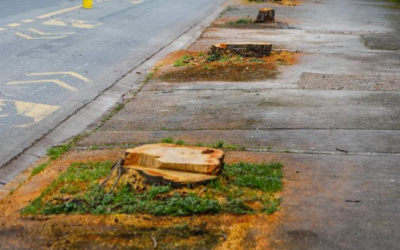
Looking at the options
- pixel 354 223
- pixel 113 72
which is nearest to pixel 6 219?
pixel 354 223

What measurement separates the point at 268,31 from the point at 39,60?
25.1 ft

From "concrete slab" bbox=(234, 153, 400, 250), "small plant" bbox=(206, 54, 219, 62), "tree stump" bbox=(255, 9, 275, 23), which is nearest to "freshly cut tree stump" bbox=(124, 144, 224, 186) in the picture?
"concrete slab" bbox=(234, 153, 400, 250)

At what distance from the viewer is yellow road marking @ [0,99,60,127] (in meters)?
9.65

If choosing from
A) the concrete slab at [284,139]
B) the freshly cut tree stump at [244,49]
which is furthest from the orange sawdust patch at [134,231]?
the freshly cut tree stump at [244,49]

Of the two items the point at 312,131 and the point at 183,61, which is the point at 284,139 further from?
the point at 183,61

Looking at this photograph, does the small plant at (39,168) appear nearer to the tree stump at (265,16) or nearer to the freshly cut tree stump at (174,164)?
the freshly cut tree stump at (174,164)

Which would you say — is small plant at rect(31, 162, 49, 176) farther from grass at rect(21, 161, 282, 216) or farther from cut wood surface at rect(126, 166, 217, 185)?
cut wood surface at rect(126, 166, 217, 185)

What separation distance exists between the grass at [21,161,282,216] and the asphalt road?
207cm

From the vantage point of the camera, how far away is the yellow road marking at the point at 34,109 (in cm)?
965

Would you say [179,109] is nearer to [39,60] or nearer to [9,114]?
[9,114]

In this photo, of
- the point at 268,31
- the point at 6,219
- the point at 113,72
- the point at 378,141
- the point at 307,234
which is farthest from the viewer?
the point at 268,31

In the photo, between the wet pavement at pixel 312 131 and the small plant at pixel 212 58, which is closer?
the wet pavement at pixel 312 131

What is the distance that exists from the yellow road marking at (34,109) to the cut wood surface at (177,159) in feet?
11.5

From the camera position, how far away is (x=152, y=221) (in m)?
5.49
